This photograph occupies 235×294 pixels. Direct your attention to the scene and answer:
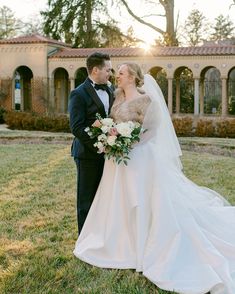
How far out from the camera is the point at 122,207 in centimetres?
475

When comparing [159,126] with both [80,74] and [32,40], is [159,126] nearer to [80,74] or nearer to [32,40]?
[32,40]

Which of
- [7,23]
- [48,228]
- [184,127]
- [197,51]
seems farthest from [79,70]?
[48,228]

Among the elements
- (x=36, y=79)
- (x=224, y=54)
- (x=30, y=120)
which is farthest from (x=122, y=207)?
(x=36, y=79)

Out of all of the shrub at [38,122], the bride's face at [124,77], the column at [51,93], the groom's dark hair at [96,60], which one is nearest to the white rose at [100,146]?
the bride's face at [124,77]

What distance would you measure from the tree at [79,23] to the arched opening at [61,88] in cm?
372

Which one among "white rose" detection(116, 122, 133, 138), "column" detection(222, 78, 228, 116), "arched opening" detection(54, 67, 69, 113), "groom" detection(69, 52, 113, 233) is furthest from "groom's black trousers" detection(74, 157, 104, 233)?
"arched opening" detection(54, 67, 69, 113)

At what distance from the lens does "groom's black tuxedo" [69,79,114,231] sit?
482 centimetres

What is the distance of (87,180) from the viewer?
5.06 metres

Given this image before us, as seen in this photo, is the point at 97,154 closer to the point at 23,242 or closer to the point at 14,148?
the point at 23,242

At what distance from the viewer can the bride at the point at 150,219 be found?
435cm

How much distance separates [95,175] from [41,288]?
135cm

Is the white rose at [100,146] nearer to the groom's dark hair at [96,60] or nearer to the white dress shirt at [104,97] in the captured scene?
the white dress shirt at [104,97]

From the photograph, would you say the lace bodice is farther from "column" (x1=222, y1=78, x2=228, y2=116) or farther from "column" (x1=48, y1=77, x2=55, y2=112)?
"column" (x1=48, y1=77, x2=55, y2=112)

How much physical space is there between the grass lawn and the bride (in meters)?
0.20
